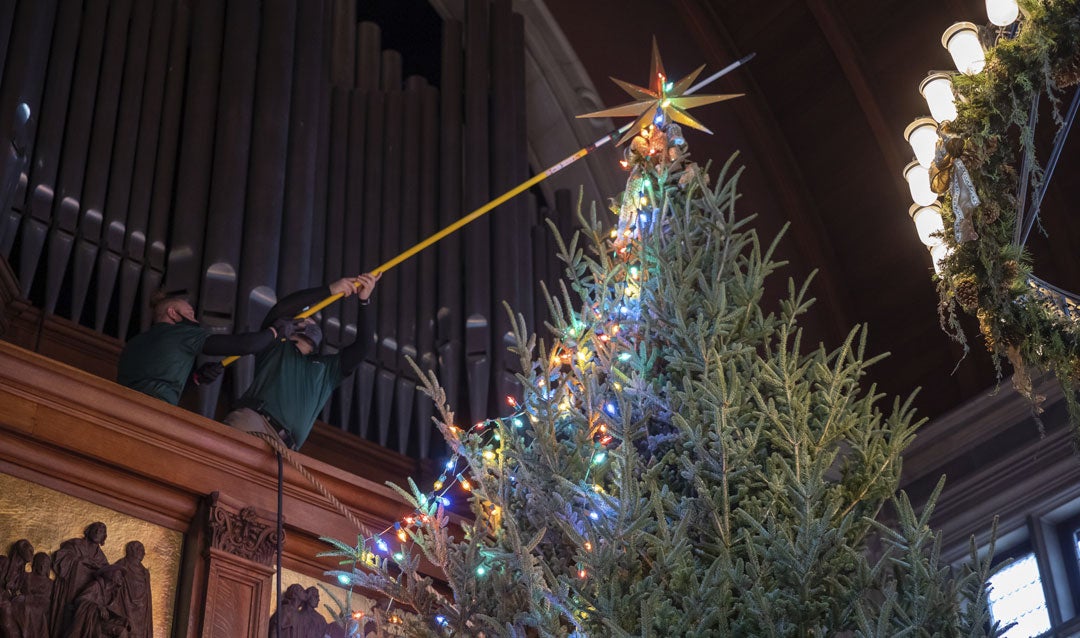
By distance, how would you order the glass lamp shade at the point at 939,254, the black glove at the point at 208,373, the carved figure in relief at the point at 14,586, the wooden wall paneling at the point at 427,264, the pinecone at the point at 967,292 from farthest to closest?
1. the wooden wall paneling at the point at 427,264
2. the black glove at the point at 208,373
3. the glass lamp shade at the point at 939,254
4. the pinecone at the point at 967,292
5. the carved figure in relief at the point at 14,586

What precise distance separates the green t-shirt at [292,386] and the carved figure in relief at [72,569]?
1.07 meters

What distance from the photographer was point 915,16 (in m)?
9.24

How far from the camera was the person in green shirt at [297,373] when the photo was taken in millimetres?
6051

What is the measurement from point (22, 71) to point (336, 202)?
1.77 meters

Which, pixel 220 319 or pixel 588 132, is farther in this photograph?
pixel 588 132

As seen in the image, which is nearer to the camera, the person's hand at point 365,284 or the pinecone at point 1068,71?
the pinecone at point 1068,71

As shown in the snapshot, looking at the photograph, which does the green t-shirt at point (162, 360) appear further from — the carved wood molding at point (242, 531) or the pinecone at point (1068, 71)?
the pinecone at point (1068, 71)

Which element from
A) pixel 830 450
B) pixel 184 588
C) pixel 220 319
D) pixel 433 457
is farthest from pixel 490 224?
pixel 830 450

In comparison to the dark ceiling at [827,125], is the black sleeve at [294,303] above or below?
below

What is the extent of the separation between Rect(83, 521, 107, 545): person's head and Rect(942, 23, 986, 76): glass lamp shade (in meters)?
3.65

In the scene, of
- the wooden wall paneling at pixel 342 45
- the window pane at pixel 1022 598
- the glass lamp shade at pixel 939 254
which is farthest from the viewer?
the wooden wall paneling at pixel 342 45

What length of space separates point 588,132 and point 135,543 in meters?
5.28

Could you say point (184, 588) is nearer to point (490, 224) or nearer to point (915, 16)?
point (490, 224)

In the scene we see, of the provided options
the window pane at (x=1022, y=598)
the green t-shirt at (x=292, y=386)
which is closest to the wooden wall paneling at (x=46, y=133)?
the green t-shirt at (x=292, y=386)
